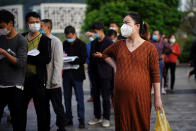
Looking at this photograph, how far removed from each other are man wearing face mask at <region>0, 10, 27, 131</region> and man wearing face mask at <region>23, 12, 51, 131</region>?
1.40ft

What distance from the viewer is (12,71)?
4.60m

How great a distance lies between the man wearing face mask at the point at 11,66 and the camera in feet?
15.0

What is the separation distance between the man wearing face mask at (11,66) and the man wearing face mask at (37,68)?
43cm

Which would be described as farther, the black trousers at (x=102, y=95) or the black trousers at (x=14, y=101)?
the black trousers at (x=102, y=95)

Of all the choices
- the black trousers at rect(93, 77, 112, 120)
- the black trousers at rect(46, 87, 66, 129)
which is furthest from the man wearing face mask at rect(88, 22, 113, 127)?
the black trousers at rect(46, 87, 66, 129)

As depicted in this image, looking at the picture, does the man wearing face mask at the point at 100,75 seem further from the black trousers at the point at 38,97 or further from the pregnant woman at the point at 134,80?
the pregnant woman at the point at 134,80

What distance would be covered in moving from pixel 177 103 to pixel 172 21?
923 inches

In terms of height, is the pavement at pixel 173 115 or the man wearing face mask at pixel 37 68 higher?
the man wearing face mask at pixel 37 68

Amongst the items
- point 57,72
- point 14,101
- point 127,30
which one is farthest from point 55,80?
point 127,30

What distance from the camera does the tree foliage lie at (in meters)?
29.0

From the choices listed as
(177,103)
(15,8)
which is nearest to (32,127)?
(177,103)

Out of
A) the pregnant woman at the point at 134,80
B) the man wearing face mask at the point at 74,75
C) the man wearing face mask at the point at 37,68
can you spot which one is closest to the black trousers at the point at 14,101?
the man wearing face mask at the point at 37,68

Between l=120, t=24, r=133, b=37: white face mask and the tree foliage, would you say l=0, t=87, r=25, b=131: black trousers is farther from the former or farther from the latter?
the tree foliage

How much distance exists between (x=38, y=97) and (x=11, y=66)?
84 cm
